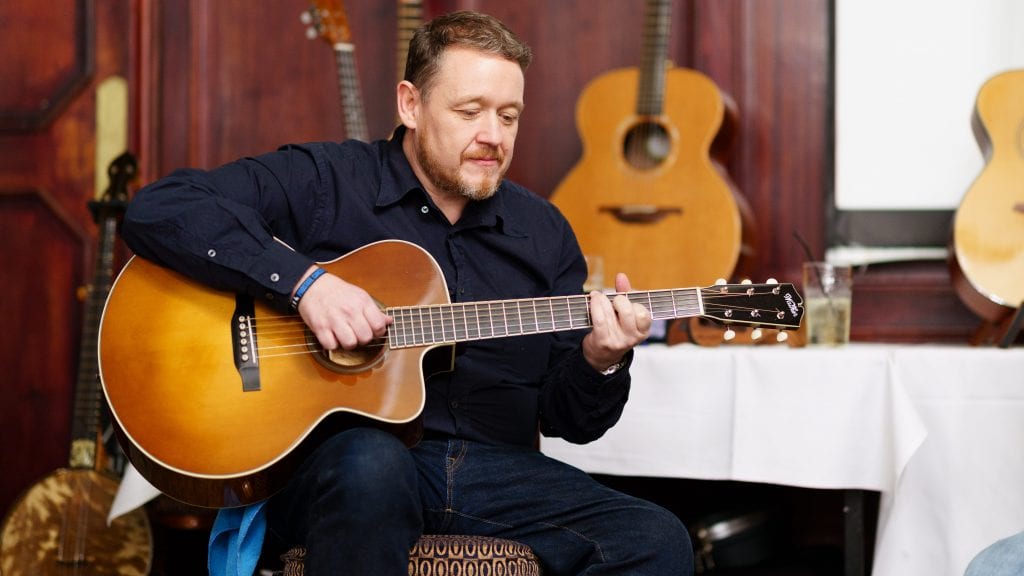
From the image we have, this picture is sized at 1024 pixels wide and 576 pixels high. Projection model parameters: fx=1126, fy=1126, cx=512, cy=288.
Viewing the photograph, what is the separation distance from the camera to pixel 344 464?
174 centimetres

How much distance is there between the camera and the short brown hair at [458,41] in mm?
2174

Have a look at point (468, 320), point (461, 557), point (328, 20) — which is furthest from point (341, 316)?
point (328, 20)

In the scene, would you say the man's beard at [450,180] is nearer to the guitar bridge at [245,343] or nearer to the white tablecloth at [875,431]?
the guitar bridge at [245,343]

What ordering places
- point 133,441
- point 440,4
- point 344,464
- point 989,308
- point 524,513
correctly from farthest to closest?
point 440,4 < point 989,308 < point 524,513 < point 133,441 < point 344,464

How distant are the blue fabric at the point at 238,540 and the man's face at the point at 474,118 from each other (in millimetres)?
723

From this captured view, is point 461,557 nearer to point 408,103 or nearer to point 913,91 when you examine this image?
point 408,103

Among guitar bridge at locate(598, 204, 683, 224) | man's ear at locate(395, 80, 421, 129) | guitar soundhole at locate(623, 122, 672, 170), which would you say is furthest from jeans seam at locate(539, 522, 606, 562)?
guitar soundhole at locate(623, 122, 672, 170)

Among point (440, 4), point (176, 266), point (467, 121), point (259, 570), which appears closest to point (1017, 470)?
point (467, 121)

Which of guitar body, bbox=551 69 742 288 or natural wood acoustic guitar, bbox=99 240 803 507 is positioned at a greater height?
guitar body, bbox=551 69 742 288

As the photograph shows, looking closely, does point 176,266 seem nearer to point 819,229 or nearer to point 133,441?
point 133,441

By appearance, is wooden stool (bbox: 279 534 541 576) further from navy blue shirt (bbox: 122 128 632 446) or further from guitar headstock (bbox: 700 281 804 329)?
guitar headstock (bbox: 700 281 804 329)

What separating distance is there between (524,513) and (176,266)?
757 millimetres

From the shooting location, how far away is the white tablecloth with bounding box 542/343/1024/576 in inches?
88.3

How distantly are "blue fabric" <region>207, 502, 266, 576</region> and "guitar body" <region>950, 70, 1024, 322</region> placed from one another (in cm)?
179
